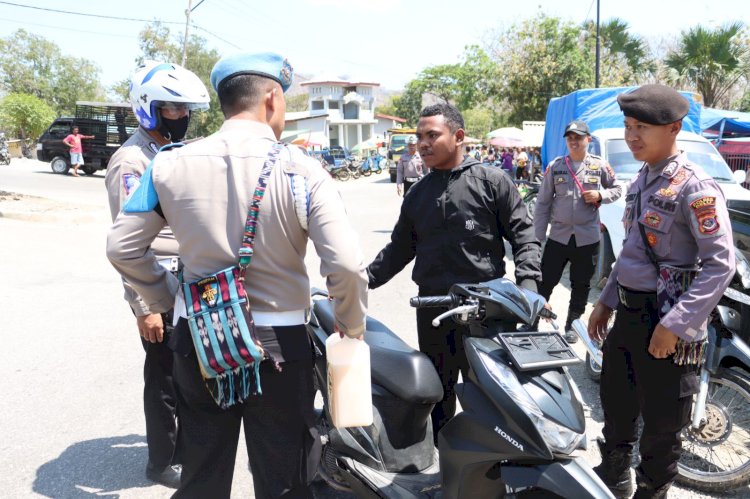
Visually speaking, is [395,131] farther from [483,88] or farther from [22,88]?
[22,88]

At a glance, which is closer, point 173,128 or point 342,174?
point 173,128

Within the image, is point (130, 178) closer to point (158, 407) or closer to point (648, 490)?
point (158, 407)

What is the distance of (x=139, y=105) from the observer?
291 centimetres

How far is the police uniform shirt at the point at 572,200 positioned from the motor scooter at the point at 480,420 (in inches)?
116

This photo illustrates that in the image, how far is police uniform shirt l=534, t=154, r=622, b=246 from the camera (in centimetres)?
518

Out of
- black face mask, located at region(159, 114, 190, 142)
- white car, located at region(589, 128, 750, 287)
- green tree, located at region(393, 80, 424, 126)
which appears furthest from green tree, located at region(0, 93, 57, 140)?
green tree, located at region(393, 80, 424, 126)

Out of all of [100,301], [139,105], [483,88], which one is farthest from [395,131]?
[139,105]

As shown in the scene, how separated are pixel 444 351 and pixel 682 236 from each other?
1280 mm

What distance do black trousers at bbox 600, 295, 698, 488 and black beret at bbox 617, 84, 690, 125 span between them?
771 mm

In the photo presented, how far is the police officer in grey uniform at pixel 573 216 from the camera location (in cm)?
518

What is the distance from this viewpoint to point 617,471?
274 cm

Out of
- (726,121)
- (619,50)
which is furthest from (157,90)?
(619,50)

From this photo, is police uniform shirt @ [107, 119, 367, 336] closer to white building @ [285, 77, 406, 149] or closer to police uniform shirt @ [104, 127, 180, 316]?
police uniform shirt @ [104, 127, 180, 316]

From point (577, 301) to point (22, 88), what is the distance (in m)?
58.8
